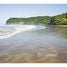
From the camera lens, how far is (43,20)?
1330 mm

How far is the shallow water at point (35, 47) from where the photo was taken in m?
1.28

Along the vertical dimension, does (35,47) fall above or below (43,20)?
below

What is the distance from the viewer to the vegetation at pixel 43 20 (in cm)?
133

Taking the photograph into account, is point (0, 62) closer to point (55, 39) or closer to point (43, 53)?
point (43, 53)

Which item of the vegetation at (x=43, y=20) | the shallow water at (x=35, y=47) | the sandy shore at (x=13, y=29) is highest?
the vegetation at (x=43, y=20)

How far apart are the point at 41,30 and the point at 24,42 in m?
0.18

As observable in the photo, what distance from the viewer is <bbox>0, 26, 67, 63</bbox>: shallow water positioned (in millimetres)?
1278

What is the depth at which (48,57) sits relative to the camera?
4.20 ft

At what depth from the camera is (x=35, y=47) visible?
1.29 meters

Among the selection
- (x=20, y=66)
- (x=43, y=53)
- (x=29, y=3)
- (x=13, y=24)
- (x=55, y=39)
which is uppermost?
(x=29, y=3)

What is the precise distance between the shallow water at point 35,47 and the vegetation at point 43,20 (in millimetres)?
67

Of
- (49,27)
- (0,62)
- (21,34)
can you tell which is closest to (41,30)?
(49,27)

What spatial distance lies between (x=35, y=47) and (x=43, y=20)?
248 millimetres

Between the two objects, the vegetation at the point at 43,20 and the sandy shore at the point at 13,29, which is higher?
the vegetation at the point at 43,20
